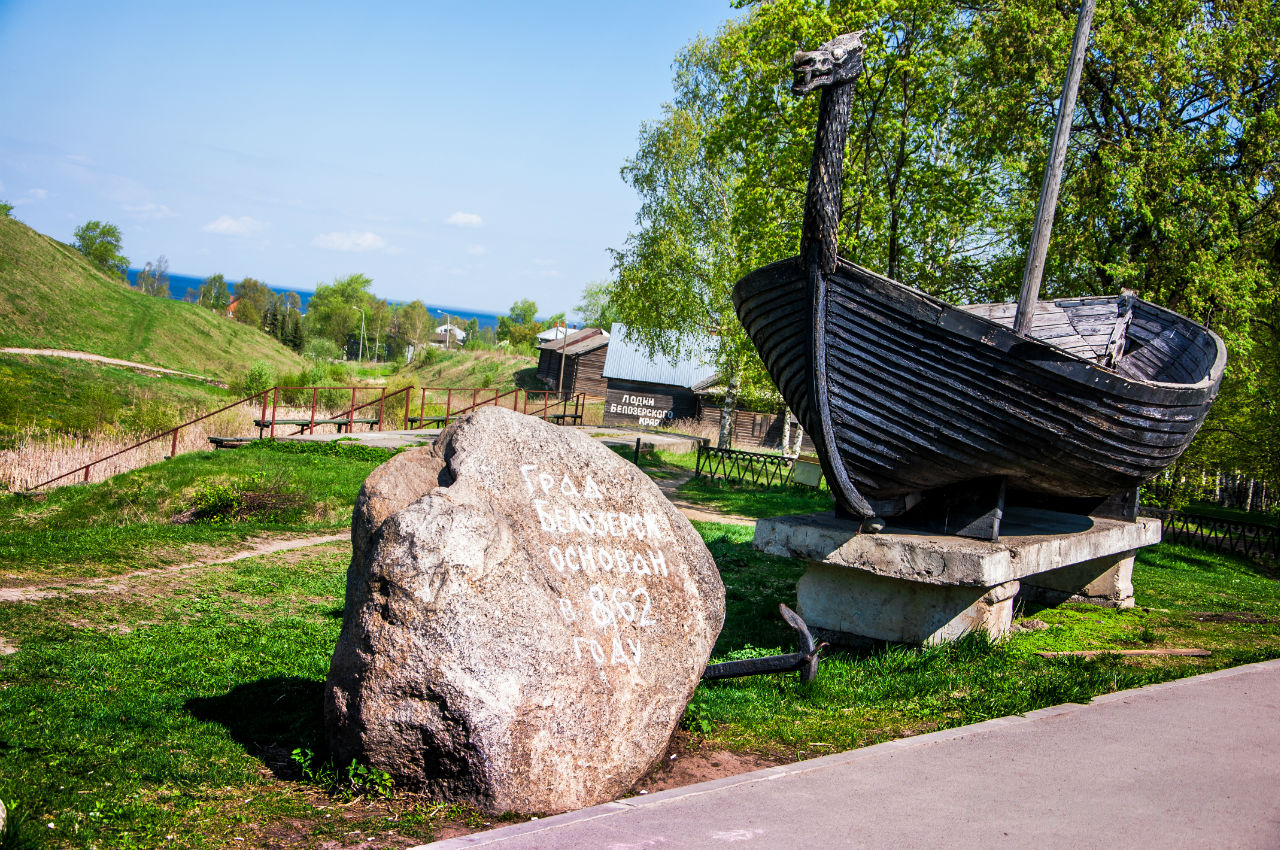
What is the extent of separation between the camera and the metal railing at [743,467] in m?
21.1

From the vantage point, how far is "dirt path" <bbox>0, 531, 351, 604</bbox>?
714cm

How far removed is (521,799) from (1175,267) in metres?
14.7


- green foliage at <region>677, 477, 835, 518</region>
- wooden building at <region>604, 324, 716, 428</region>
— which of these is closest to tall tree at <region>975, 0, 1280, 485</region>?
green foliage at <region>677, 477, 835, 518</region>

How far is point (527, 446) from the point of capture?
4.63m

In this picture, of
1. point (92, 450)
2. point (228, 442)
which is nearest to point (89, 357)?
point (228, 442)

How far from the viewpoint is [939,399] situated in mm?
6270

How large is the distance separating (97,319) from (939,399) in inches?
1885

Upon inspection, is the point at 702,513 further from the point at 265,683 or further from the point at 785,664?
the point at 265,683

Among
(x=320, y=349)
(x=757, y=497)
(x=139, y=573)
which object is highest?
A: (x=320, y=349)

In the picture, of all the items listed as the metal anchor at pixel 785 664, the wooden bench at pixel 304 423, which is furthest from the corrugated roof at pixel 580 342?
the metal anchor at pixel 785 664

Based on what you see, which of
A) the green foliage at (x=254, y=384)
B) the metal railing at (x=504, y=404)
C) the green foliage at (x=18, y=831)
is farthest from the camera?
the green foliage at (x=254, y=384)

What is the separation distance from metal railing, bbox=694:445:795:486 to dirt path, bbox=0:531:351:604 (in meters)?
11.6

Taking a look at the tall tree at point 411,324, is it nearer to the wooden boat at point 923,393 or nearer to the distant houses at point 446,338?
the distant houses at point 446,338

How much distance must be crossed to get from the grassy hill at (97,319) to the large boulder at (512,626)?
39472 mm
